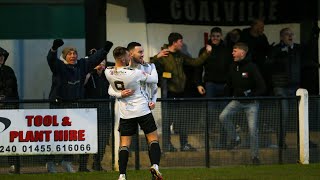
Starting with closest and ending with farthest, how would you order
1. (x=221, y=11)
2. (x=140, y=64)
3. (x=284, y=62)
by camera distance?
(x=140, y=64), (x=284, y=62), (x=221, y=11)

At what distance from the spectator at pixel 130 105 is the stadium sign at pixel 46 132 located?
2.06 m

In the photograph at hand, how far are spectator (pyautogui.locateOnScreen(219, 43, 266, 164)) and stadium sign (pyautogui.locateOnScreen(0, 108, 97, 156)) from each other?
223 cm

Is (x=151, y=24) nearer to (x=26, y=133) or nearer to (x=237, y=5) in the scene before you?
(x=237, y=5)

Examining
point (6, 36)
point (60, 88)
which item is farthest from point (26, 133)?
point (6, 36)

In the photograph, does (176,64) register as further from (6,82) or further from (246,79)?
(6,82)

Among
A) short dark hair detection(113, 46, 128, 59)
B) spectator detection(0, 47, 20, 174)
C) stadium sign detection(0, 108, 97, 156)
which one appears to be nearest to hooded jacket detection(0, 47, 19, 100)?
spectator detection(0, 47, 20, 174)

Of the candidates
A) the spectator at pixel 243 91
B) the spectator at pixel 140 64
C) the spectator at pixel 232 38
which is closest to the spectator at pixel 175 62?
the spectator at pixel 243 91

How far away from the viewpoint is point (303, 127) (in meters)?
14.2

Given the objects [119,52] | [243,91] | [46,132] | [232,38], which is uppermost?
[232,38]

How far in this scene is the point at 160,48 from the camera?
1666 centimetres

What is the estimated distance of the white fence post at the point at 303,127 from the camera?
14.1 m

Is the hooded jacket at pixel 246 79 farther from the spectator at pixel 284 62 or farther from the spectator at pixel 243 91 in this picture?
the spectator at pixel 284 62

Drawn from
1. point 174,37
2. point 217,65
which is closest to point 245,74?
point 217,65

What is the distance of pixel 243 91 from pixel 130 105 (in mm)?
3474
